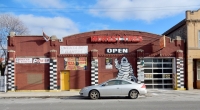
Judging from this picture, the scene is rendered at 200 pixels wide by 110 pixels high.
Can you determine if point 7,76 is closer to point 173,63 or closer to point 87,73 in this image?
→ point 87,73

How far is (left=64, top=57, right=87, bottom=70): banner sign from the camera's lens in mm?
22422

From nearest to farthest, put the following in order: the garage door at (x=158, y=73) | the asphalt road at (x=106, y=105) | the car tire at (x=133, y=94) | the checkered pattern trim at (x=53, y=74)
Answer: the asphalt road at (x=106, y=105), the car tire at (x=133, y=94), the checkered pattern trim at (x=53, y=74), the garage door at (x=158, y=73)

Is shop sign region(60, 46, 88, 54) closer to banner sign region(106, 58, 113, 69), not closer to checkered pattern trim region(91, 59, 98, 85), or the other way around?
checkered pattern trim region(91, 59, 98, 85)

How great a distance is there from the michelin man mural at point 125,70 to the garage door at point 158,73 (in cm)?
146

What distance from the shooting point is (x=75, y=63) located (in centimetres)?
2248

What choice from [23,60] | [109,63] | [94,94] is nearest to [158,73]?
[109,63]

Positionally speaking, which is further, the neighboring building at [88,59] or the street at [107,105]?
the neighboring building at [88,59]

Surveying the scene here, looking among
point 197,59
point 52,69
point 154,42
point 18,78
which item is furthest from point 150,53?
point 18,78

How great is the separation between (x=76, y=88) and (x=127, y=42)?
6371 mm

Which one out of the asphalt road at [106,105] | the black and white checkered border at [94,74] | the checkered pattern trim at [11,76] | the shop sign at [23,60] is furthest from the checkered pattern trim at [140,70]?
the checkered pattern trim at [11,76]

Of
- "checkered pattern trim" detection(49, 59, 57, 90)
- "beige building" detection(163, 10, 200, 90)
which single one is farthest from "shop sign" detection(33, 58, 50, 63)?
"beige building" detection(163, 10, 200, 90)

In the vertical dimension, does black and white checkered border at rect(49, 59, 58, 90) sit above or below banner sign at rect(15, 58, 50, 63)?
below

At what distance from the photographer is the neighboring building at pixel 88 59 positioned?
22.1m

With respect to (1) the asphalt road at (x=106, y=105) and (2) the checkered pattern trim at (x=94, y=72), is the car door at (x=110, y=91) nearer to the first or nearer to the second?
(1) the asphalt road at (x=106, y=105)
